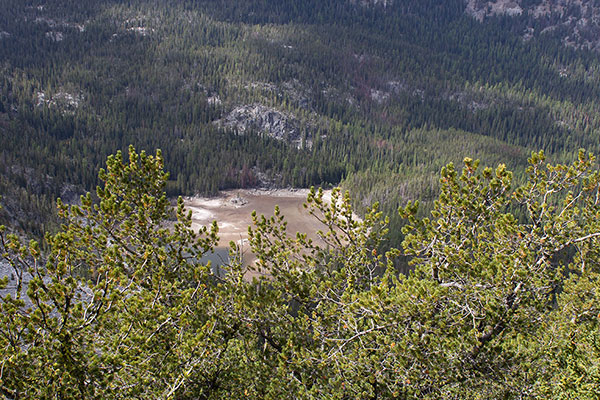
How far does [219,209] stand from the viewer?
11375 cm

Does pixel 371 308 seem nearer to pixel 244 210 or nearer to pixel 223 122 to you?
pixel 244 210

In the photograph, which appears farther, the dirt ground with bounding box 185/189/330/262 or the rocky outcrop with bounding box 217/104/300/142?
the rocky outcrop with bounding box 217/104/300/142

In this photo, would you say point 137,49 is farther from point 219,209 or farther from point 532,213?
point 532,213

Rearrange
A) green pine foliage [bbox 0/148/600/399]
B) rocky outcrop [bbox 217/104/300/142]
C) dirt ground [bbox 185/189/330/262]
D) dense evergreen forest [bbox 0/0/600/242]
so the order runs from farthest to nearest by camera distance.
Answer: rocky outcrop [bbox 217/104/300/142] → dense evergreen forest [bbox 0/0/600/242] → dirt ground [bbox 185/189/330/262] → green pine foliage [bbox 0/148/600/399]

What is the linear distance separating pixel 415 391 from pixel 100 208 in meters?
10.6

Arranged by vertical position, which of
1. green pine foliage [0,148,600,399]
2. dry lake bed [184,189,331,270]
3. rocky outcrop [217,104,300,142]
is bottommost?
dry lake bed [184,189,331,270]

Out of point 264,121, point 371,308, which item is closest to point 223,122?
point 264,121

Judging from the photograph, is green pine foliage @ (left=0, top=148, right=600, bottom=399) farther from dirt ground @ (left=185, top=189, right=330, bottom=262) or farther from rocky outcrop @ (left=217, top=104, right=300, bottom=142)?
rocky outcrop @ (left=217, top=104, right=300, bottom=142)

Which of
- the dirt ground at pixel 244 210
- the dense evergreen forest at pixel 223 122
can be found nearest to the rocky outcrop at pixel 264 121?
the dense evergreen forest at pixel 223 122

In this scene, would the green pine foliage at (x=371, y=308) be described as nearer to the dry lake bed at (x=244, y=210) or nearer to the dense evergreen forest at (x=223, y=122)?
the dry lake bed at (x=244, y=210)

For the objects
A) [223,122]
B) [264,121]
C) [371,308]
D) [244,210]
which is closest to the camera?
[371,308]

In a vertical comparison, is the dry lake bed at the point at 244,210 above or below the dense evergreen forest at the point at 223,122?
below

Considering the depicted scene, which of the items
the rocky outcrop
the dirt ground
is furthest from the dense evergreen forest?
the dirt ground

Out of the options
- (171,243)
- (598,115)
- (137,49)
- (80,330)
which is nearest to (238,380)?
(171,243)
